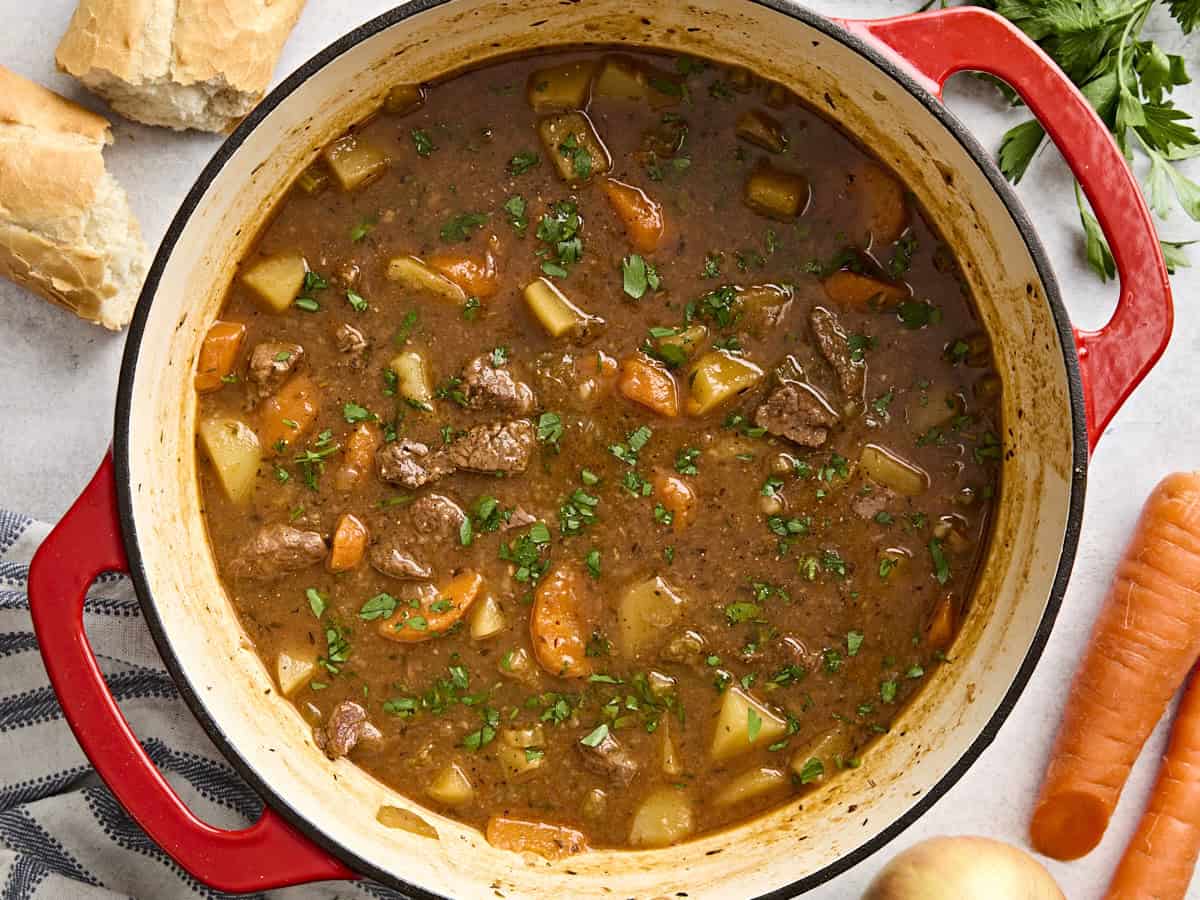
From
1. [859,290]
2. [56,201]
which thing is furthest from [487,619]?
[56,201]

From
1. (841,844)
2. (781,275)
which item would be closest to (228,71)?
(781,275)

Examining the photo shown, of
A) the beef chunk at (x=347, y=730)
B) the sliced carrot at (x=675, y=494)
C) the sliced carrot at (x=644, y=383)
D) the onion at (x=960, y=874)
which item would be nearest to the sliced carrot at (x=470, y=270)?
the sliced carrot at (x=644, y=383)

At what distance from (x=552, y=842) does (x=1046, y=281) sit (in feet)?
6.43

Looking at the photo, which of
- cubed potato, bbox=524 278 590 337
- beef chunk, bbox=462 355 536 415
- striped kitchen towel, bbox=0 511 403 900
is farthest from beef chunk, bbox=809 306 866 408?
striped kitchen towel, bbox=0 511 403 900

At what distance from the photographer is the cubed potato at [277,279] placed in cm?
318

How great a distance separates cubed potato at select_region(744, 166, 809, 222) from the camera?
3125 millimetres

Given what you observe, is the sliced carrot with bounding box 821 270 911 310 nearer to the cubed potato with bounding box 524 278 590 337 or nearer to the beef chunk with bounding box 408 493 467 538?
the cubed potato with bounding box 524 278 590 337

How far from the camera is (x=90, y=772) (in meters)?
3.59

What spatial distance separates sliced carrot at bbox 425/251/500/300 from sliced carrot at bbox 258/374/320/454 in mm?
470

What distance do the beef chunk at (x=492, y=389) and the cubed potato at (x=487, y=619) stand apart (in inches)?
20.4

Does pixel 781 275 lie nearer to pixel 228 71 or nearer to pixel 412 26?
pixel 412 26

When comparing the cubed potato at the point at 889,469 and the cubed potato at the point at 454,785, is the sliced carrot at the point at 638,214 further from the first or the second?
the cubed potato at the point at 454,785

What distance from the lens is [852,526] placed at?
3225mm

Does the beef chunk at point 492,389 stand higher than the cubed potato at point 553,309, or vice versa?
the cubed potato at point 553,309
